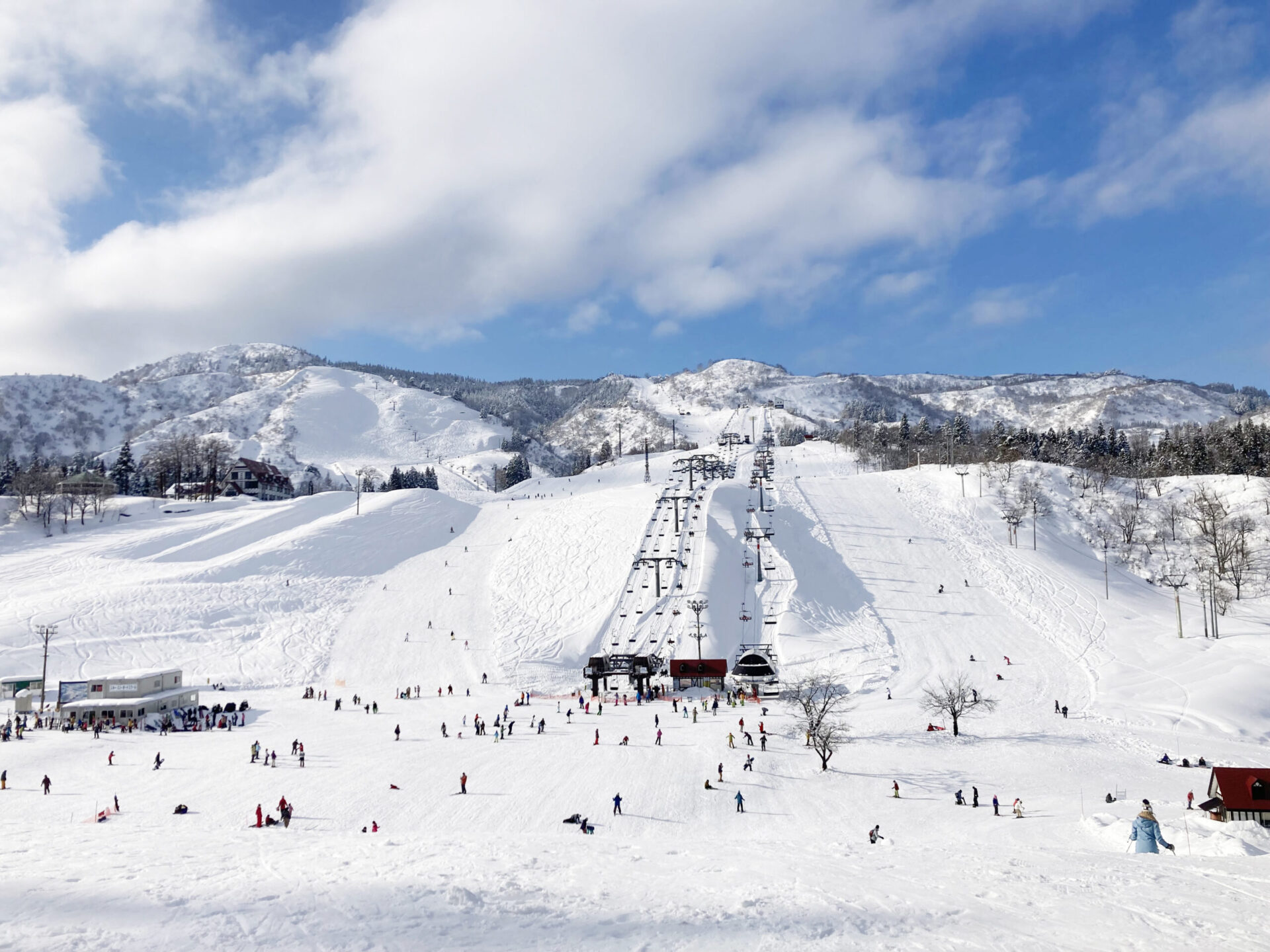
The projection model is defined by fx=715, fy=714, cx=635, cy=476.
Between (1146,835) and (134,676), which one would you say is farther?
(134,676)

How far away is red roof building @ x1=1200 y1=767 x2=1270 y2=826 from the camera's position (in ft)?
76.4

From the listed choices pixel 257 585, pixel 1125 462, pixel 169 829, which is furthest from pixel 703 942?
pixel 1125 462

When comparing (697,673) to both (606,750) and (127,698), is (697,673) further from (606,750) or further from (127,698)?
(127,698)

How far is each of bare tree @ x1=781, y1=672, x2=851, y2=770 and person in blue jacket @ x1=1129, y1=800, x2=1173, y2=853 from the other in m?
10.3

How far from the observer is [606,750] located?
101ft

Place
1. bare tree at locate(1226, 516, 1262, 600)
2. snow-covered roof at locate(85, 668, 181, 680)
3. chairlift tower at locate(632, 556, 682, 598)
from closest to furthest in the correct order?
snow-covered roof at locate(85, 668, 181, 680) → chairlift tower at locate(632, 556, 682, 598) → bare tree at locate(1226, 516, 1262, 600)

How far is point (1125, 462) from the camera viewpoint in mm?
105000

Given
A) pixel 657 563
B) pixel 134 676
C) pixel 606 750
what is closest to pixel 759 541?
Answer: pixel 657 563

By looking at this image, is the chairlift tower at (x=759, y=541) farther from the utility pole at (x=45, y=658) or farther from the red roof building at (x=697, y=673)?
the utility pole at (x=45, y=658)

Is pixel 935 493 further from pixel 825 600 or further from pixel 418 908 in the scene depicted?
pixel 418 908

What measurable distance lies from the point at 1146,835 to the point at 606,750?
1909 cm

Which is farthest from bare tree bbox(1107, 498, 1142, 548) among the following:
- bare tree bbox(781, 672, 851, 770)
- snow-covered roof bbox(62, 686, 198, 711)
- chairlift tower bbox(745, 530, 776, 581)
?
snow-covered roof bbox(62, 686, 198, 711)

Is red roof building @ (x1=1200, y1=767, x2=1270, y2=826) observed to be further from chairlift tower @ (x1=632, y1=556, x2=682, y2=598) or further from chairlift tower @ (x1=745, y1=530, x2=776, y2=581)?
chairlift tower @ (x1=745, y1=530, x2=776, y2=581)

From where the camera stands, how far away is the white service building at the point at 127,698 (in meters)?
36.5
